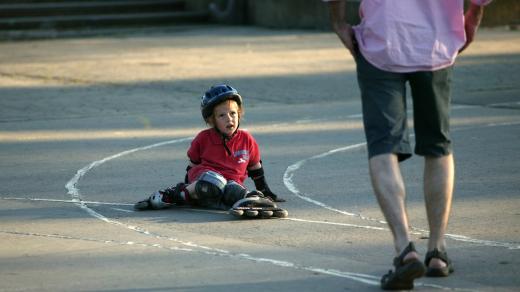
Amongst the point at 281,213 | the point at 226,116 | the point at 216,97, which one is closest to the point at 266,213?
the point at 281,213

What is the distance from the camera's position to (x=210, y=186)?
8234mm

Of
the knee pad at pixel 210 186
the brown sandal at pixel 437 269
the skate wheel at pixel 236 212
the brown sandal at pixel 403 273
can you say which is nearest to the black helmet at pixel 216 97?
the knee pad at pixel 210 186

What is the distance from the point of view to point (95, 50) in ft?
73.4

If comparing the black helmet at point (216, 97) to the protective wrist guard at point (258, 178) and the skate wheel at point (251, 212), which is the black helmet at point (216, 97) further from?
the skate wheel at point (251, 212)

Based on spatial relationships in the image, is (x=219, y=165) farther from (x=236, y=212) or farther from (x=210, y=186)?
(x=236, y=212)

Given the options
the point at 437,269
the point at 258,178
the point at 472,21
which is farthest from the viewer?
the point at 258,178

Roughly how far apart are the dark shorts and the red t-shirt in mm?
2375

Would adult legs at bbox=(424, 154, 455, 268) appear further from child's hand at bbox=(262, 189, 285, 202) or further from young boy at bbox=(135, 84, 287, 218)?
child's hand at bbox=(262, 189, 285, 202)

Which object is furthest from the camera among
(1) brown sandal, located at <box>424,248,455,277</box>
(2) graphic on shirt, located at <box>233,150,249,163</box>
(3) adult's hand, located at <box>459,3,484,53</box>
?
(2) graphic on shirt, located at <box>233,150,249,163</box>

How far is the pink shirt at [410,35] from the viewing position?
20.2 ft

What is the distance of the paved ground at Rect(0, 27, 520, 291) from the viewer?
6547 mm

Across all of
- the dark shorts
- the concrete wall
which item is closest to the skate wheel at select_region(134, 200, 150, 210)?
the dark shorts

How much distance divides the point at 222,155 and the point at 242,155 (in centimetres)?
14

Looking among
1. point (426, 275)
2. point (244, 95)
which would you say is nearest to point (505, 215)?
point (426, 275)
